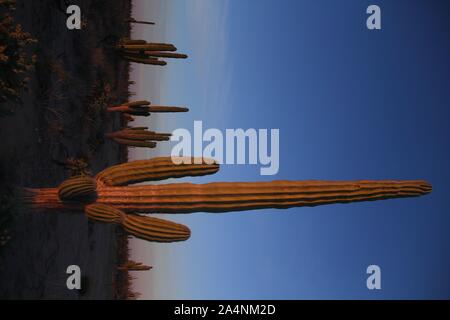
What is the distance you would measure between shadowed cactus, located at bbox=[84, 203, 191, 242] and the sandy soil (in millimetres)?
1665

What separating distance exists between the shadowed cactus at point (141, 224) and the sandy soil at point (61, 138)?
1665 millimetres

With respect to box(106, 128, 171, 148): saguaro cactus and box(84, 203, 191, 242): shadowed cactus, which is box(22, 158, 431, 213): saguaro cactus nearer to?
box(84, 203, 191, 242): shadowed cactus

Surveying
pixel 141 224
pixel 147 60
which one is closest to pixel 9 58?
pixel 141 224

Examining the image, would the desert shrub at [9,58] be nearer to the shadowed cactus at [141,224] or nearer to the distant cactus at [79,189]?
the distant cactus at [79,189]

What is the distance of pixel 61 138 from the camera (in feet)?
36.6

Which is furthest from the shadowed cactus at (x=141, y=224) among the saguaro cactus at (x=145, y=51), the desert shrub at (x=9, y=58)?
the saguaro cactus at (x=145, y=51)

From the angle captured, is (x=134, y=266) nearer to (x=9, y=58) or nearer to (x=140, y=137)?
(x=140, y=137)

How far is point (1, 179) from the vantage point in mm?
7543

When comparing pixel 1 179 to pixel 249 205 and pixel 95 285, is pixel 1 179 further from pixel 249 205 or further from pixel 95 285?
pixel 95 285

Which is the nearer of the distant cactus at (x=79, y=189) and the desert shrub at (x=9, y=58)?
the distant cactus at (x=79, y=189)

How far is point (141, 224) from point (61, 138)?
18.1ft

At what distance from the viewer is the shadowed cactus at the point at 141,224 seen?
251 inches
